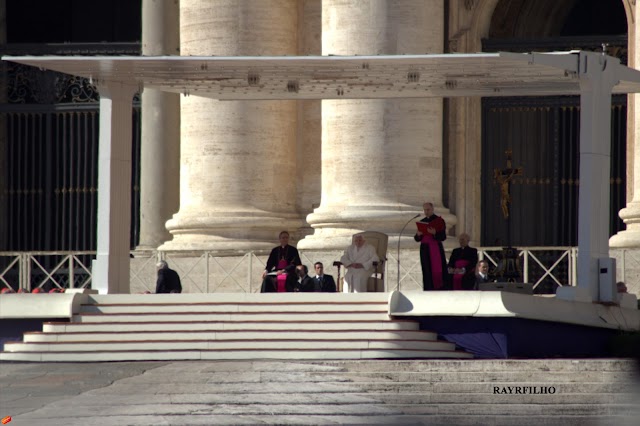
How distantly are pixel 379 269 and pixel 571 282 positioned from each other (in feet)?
15.1

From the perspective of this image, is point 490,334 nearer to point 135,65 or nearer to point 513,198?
point 135,65

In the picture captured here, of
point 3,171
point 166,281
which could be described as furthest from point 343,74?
point 3,171

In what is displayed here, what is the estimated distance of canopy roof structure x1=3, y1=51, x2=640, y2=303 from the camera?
24.8 metres

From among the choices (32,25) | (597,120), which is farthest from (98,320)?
(32,25)

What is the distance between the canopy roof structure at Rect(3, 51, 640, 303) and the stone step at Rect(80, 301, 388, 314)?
983mm

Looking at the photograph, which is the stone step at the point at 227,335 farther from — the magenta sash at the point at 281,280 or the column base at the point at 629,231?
the column base at the point at 629,231

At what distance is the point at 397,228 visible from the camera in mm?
30188

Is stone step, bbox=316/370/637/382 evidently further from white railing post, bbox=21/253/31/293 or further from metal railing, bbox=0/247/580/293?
white railing post, bbox=21/253/31/293

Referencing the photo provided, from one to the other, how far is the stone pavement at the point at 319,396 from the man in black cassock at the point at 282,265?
5661 millimetres

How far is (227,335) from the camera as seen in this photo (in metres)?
24.7

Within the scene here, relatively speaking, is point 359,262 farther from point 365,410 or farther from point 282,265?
point 365,410

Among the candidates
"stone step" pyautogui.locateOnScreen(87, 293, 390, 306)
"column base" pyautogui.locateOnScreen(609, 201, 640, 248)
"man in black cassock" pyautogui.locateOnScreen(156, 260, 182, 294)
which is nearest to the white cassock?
"stone step" pyautogui.locateOnScreen(87, 293, 390, 306)

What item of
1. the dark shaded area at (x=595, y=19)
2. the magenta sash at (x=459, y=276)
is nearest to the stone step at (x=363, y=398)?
the magenta sash at (x=459, y=276)

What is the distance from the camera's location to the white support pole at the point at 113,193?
26.6m
